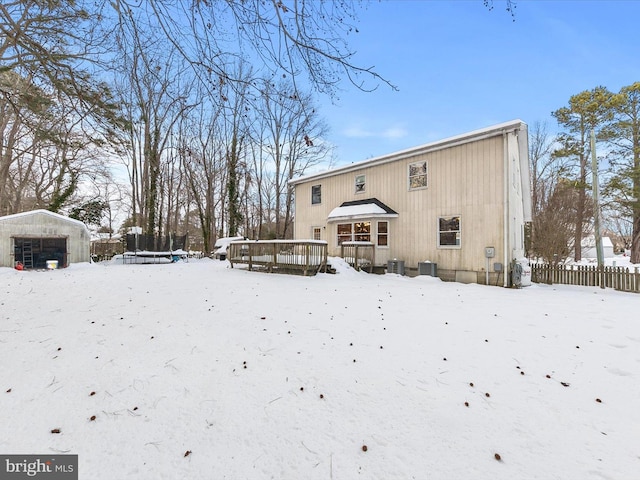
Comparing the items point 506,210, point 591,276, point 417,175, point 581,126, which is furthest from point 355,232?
point 581,126

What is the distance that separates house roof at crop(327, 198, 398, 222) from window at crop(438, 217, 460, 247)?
197 cm

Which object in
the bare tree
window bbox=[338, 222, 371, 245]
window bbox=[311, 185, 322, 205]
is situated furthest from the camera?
the bare tree

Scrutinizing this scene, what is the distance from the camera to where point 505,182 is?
9.94m

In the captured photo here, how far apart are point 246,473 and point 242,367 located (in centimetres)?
148

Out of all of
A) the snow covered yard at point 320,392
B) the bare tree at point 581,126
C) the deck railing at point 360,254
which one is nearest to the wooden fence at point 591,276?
the snow covered yard at point 320,392

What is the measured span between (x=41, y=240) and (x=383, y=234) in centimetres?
1659

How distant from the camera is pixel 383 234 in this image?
1309cm

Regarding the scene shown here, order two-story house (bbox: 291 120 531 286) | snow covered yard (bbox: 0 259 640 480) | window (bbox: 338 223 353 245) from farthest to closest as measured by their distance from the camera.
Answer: window (bbox: 338 223 353 245), two-story house (bbox: 291 120 531 286), snow covered yard (bbox: 0 259 640 480)

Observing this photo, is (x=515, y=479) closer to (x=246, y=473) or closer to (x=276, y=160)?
(x=246, y=473)

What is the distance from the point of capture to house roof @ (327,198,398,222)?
497 inches

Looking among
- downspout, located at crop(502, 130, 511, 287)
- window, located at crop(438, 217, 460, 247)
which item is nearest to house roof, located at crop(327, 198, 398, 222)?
window, located at crop(438, 217, 460, 247)

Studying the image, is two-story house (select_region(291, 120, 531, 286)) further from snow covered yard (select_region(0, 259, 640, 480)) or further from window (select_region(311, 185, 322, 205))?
snow covered yard (select_region(0, 259, 640, 480))

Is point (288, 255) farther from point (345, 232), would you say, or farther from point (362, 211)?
point (345, 232)

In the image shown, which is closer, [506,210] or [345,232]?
[506,210]
